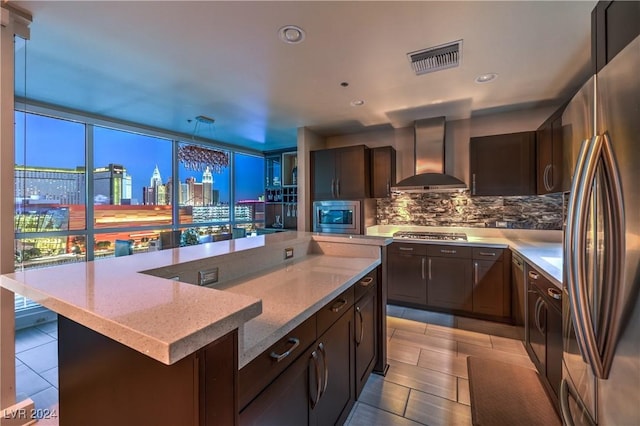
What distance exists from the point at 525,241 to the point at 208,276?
12.2 feet

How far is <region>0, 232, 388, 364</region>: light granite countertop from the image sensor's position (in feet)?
2.06

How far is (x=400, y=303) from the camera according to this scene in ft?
12.1

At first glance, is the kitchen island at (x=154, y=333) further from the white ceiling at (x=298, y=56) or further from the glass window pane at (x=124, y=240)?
the glass window pane at (x=124, y=240)

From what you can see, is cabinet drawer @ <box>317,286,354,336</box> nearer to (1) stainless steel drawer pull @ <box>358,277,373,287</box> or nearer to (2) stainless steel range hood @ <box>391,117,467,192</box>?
(1) stainless steel drawer pull @ <box>358,277,373,287</box>

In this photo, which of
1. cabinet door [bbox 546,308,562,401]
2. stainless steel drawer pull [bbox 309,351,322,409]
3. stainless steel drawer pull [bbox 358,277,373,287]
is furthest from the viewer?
stainless steel drawer pull [bbox 358,277,373,287]

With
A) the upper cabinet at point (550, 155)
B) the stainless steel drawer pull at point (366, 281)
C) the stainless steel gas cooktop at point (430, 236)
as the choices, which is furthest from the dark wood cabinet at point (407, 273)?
the stainless steel drawer pull at point (366, 281)

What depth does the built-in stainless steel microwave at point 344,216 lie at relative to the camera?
4.10m

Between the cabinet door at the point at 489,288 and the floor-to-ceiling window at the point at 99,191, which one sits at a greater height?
the floor-to-ceiling window at the point at 99,191

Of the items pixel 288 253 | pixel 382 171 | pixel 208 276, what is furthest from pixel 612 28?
pixel 382 171

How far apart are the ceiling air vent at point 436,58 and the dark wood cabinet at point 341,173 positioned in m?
1.75

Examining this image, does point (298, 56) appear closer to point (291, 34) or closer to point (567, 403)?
point (291, 34)

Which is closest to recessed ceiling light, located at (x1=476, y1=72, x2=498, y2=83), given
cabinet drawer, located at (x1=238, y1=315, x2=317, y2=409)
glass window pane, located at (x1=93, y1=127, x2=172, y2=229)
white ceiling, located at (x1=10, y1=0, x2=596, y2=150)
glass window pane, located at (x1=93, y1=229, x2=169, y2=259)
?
white ceiling, located at (x1=10, y1=0, x2=596, y2=150)

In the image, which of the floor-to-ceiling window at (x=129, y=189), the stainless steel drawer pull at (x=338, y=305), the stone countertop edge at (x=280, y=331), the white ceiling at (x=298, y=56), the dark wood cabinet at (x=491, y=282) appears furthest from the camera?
the floor-to-ceiling window at (x=129, y=189)

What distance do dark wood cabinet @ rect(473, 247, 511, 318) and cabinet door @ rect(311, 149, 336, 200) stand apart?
2.19 m
